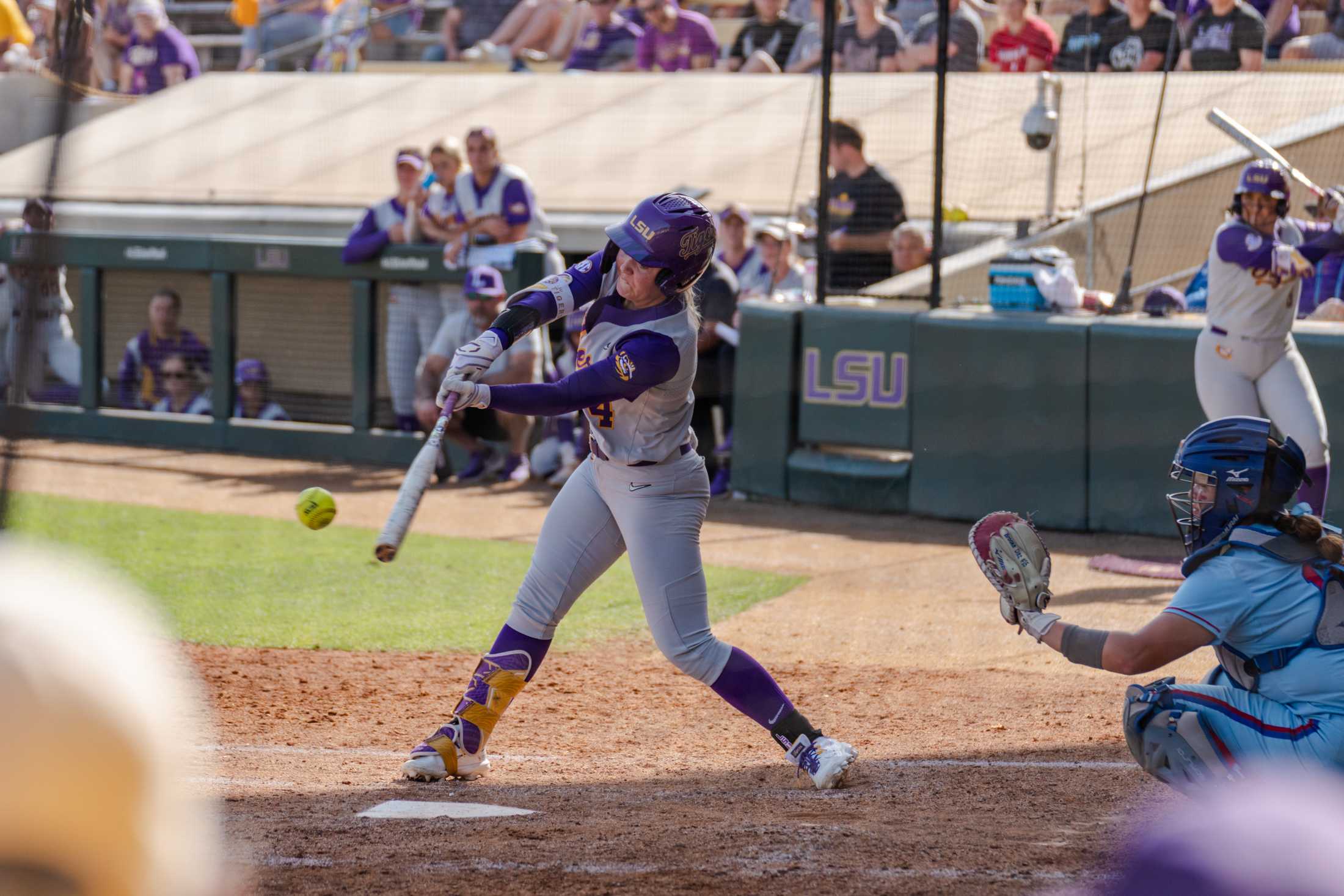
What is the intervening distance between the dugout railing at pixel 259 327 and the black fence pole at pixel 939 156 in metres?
3.50

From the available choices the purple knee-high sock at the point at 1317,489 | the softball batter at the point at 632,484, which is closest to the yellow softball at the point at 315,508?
the softball batter at the point at 632,484

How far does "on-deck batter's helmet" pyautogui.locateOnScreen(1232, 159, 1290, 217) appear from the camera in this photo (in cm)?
727

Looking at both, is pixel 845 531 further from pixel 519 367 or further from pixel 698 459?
pixel 698 459

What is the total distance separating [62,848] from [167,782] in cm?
12

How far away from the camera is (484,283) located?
10.4 metres

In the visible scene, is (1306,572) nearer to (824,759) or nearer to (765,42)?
(824,759)

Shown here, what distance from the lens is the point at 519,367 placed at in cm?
1061

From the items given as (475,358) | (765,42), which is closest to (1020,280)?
(475,358)

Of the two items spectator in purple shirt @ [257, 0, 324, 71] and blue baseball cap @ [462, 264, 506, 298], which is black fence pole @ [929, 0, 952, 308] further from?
spectator in purple shirt @ [257, 0, 324, 71]

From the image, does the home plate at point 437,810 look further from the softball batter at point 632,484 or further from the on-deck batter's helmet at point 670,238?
the on-deck batter's helmet at point 670,238

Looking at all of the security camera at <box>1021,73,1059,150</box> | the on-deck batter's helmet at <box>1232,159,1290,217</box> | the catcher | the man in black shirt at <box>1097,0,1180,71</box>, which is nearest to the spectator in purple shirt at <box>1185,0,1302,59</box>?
the man in black shirt at <box>1097,0,1180,71</box>

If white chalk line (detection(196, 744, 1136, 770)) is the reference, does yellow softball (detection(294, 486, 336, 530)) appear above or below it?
above

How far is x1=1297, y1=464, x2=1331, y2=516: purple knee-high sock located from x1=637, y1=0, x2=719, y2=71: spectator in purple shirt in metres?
9.28

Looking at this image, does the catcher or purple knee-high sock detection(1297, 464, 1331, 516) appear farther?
purple knee-high sock detection(1297, 464, 1331, 516)
